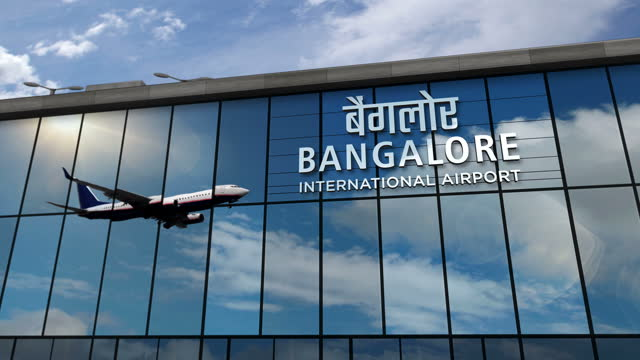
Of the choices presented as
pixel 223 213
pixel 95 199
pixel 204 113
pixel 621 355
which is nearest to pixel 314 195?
pixel 223 213

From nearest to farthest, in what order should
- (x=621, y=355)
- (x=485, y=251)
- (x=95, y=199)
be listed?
1. (x=621, y=355)
2. (x=485, y=251)
3. (x=95, y=199)

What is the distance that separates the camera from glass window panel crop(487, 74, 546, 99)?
20453mm

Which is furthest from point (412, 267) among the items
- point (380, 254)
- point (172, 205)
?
point (172, 205)

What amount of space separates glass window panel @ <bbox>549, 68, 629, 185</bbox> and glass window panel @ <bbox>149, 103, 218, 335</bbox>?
1398 centimetres

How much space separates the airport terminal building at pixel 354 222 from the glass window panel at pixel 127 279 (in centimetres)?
6

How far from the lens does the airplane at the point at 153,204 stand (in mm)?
20891

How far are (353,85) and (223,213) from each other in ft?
24.8

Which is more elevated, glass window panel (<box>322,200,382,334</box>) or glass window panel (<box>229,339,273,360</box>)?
glass window panel (<box>322,200,382,334</box>)

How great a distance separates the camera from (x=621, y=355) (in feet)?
54.7

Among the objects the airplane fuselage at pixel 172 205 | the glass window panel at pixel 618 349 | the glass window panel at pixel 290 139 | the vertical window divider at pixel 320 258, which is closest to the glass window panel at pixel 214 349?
the vertical window divider at pixel 320 258

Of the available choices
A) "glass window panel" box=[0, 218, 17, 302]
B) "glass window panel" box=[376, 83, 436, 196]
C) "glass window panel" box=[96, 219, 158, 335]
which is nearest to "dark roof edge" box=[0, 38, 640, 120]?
"glass window panel" box=[376, 83, 436, 196]

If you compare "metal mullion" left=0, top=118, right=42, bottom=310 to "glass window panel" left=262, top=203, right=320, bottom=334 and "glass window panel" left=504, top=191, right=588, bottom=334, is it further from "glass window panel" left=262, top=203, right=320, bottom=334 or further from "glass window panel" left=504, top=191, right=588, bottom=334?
"glass window panel" left=504, top=191, right=588, bottom=334

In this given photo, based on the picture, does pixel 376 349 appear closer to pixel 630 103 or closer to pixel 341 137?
pixel 341 137

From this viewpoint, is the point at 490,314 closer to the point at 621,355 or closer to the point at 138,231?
the point at 621,355
